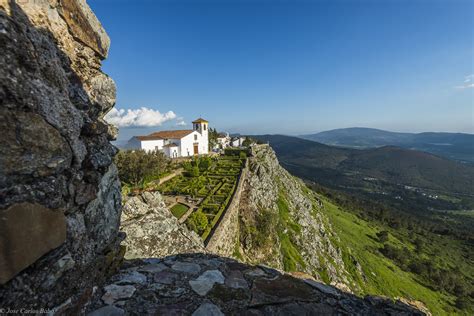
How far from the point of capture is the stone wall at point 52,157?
7.66 feet

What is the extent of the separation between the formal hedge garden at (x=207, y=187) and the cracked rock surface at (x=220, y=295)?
1266cm

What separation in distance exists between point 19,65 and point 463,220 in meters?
209

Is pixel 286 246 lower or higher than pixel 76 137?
lower

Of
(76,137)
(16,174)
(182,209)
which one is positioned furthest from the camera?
(182,209)

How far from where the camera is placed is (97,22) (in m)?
4.24

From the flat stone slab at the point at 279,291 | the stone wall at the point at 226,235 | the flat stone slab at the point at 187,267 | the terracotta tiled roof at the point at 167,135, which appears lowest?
the stone wall at the point at 226,235

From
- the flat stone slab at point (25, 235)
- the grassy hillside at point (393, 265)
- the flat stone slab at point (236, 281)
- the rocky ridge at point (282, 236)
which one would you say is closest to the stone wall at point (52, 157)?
the flat stone slab at point (25, 235)

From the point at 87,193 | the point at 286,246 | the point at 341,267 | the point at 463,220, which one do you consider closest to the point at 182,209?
the point at 286,246

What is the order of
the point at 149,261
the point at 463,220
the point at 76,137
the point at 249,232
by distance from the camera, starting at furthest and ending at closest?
1. the point at 463,220
2. the point at 249,232
3. the point at 149,261
4. the point at 76,137

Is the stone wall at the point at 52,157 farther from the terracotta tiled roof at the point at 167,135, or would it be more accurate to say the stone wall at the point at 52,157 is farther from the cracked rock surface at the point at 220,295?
the terracotta tiled roof at the point at 167,135

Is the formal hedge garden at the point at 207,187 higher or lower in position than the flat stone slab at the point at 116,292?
lower

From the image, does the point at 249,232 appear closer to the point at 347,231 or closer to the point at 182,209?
the point at 182,209

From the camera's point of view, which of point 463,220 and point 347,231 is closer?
point 347,231

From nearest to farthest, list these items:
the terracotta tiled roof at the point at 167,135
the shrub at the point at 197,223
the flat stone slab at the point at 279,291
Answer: the flat stone slab at the point at 279,291, the shrub at the point at 197,223, the terracotta tiled roof at the point at 167,135
